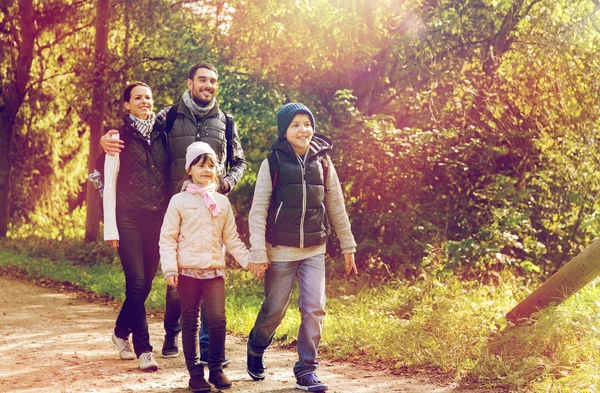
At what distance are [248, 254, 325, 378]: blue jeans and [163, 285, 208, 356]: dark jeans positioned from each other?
2.11 ft

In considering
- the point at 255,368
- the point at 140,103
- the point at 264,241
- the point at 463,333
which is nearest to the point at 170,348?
the point at 255,368

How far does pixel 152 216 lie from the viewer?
248 inches

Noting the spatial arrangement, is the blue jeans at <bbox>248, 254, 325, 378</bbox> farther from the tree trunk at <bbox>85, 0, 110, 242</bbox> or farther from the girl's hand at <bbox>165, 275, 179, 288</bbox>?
the tree trunk at <bbox>85, 0, 110, 242</bbox>

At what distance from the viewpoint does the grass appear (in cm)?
586

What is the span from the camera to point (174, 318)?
6598mm

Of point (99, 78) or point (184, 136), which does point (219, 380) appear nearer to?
point (184, 136)

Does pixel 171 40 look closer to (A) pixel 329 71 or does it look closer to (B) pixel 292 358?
(A) pixel 329 71

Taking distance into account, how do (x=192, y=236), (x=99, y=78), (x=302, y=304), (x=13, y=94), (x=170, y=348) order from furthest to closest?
(x=13, y=94) → (x=99, y=78) → (x=170, y=348) → (x=302, y=304) → (x=192, y=236)

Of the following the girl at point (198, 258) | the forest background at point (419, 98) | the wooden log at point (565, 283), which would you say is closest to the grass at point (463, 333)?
the wooden log at point (565, 283)

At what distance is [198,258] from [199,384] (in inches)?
34.2

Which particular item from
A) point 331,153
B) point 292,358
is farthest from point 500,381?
point 331,153

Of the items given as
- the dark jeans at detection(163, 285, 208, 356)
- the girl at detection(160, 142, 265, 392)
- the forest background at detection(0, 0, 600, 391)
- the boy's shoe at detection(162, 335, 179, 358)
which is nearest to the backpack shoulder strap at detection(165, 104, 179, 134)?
the girl at detection(160, 142, 265, 392)

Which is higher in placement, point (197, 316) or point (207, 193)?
point (207, 193)

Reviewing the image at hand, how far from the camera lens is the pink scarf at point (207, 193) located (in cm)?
554
